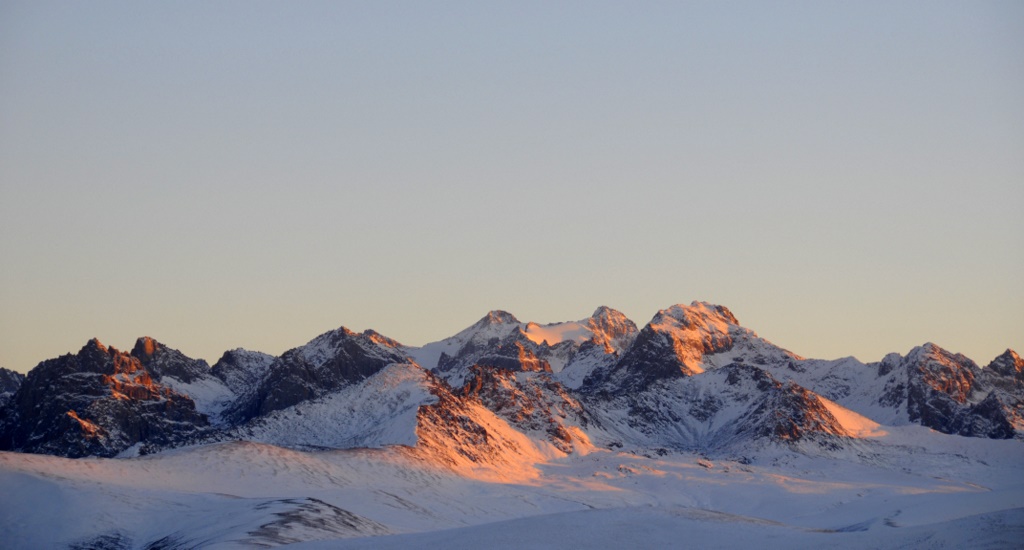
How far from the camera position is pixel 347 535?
17375 cm

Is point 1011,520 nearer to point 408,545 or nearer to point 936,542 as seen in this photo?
point 936,542

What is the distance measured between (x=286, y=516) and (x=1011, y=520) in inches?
3472

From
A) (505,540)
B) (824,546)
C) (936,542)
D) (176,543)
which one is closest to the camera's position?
(936,542)

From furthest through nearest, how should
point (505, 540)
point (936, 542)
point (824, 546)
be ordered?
1. point (505, 540)
2. point (824, 546)
3. point (936, 542)

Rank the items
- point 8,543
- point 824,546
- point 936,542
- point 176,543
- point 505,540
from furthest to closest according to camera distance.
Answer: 1. point 8,543
2. point 176,543
3. point 505,540
4. point 824,546
5. point 936,542

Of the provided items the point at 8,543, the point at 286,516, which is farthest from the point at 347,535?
the point at 8,543

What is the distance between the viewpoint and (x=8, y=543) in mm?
187750

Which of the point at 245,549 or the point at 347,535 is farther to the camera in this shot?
the point at 347,535

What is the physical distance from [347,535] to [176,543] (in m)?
20.2

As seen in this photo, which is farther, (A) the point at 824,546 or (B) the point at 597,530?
(B) the point at 597,530

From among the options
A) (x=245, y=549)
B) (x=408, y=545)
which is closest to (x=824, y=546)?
(x=408, y=545)

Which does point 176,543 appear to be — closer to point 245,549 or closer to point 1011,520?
point 245,549

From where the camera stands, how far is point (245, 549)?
15262cm

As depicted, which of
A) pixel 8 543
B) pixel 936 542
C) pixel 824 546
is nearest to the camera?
pixel 936 542
